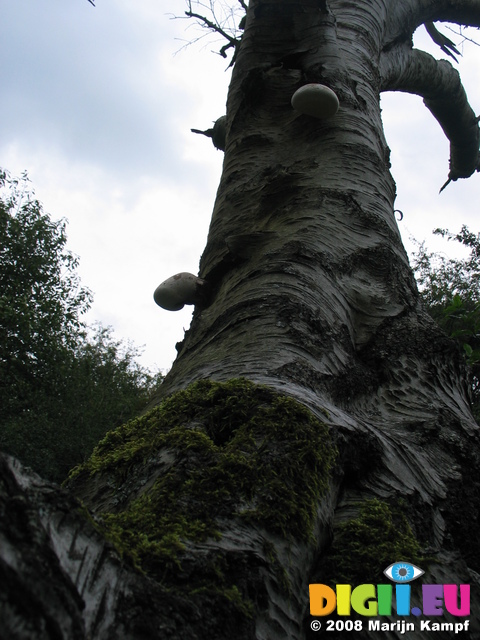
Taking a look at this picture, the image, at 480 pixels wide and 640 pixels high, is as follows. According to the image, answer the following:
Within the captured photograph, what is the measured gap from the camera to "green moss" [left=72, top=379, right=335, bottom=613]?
797 mm

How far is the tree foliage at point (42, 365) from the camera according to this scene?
1298cm

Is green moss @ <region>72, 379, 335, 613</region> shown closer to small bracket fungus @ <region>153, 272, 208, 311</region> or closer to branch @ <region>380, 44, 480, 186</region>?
small bracket fungus @ <region>153, 272, 208, 311</region>

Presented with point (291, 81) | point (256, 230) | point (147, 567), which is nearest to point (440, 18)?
point (291, 81)

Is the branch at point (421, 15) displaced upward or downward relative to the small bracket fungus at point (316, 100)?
upward

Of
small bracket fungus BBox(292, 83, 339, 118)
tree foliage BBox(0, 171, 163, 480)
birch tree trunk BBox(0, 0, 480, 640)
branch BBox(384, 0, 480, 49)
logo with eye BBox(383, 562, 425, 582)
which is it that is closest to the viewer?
birch tree trunk BBox(0, 0, 480, 640)

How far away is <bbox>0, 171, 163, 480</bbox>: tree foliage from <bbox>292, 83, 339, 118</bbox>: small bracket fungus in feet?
36.4

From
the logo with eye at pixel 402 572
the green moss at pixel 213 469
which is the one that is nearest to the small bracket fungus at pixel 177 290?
the green moss at pixel 213 469

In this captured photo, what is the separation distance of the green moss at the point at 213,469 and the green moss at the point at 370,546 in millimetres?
89

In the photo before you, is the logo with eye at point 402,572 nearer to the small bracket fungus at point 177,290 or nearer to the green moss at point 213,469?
the green moss at point 213,469

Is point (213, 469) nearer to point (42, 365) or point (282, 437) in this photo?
point (282, 437)

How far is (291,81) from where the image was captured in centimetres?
263

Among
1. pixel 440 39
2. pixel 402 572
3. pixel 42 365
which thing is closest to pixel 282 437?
pixel 402 572

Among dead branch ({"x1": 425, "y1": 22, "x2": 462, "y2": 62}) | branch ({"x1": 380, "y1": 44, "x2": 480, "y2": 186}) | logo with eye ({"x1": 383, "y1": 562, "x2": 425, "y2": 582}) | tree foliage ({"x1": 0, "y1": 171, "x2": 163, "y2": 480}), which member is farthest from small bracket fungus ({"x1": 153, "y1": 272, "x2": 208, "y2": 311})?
tree foliage ({"x1": 0, "y1": 171, "x2": 163, "y2": 480})

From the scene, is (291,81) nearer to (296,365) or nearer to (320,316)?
(320,316)
